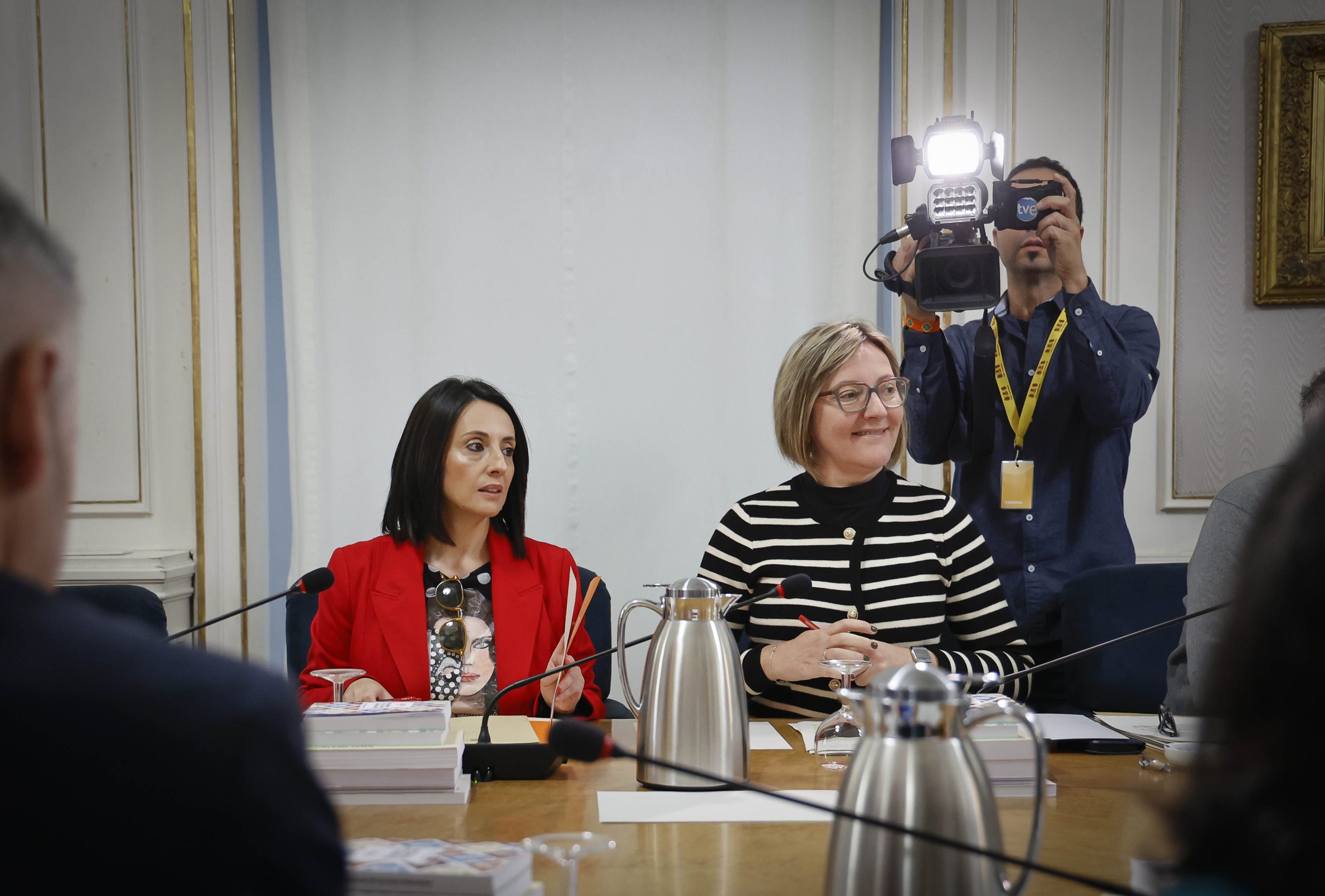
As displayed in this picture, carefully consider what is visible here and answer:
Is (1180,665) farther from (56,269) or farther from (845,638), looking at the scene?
(56,269)

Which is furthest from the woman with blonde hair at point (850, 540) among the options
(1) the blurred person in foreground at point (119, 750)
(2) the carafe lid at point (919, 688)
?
(1) the blurred person in foreground at point (119, 750)

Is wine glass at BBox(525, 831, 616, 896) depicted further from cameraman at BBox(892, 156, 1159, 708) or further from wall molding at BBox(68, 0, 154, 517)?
wall molding at BBox(68, 0, 154, 517)

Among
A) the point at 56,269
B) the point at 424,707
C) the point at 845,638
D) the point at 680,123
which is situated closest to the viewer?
the point at 56,269

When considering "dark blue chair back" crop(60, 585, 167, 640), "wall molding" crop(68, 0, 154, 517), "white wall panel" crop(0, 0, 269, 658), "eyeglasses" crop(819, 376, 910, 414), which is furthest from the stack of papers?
"wall molding" crop(68, 0, 154, 517)

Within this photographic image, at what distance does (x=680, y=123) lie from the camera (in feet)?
10.8

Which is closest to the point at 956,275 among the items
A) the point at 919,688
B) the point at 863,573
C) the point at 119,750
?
the point at 863,573

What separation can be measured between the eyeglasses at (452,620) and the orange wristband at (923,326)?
1263mm

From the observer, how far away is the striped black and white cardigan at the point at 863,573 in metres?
2.13

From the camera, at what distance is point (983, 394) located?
270 centimetres

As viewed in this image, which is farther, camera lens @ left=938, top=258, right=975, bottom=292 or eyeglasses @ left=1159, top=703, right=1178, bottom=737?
camera lens @ left=938, top=258, right=975, bottom=292

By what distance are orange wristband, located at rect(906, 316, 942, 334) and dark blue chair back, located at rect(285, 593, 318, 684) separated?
1.56m

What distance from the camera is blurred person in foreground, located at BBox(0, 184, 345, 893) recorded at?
0.59m

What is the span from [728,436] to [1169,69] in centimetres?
164

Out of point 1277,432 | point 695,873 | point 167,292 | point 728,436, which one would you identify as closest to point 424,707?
point 695,873
